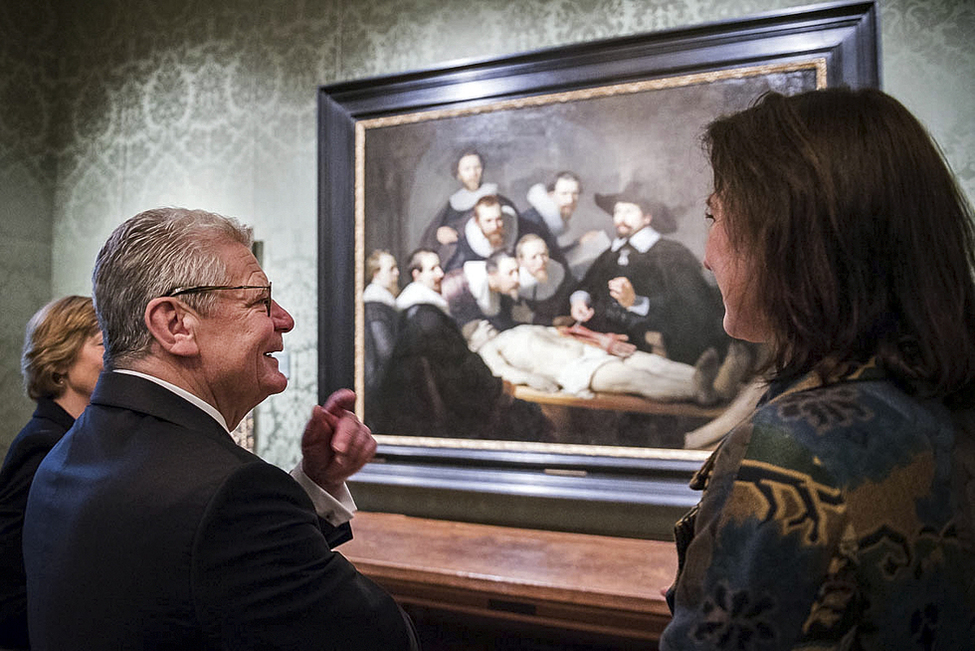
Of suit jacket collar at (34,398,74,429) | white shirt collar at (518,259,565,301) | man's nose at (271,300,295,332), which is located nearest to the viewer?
man's nose at (271,300,295,332)

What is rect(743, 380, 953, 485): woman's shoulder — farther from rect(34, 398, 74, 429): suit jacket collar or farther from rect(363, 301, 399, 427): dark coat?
rect(363, 301, 399, 427): dark coat

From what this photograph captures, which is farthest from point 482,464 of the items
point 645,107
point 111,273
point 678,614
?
point 678,614

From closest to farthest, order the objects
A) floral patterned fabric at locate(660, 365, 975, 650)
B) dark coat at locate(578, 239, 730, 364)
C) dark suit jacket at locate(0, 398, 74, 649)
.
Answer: floral patterned fabric at locate(660, 365, 975, 650)
dark suit jacket at locate(0, 398, 74, 649)
dark coat at locate(578, 239, 730, 364)

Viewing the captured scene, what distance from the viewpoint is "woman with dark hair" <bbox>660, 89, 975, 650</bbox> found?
0.85m

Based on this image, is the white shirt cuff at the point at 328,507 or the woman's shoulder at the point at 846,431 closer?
the woman's shoulder at the point at 846,431

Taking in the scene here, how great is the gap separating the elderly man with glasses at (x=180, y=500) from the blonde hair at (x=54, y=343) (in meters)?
1.14

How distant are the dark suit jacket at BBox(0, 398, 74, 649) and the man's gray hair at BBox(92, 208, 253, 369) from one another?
0.87 m

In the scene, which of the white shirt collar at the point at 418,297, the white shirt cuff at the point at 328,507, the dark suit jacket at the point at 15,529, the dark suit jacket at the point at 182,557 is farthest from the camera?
the white shirt collar at the point at 418,297

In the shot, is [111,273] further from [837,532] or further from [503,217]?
[503,217]

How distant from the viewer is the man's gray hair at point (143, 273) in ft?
4.87

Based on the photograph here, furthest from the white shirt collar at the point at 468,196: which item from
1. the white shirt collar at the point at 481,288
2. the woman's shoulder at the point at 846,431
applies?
the woman's shoulder at the point at 846,431

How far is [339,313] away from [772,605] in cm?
276

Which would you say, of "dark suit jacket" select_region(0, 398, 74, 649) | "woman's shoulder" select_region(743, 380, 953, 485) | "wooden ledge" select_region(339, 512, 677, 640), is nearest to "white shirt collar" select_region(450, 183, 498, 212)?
"wooden ledge" select_region(339, 512, 677, 640)

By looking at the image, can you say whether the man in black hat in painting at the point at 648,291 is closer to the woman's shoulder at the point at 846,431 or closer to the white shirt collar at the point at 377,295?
the white shirt collar at the point at 377,295
